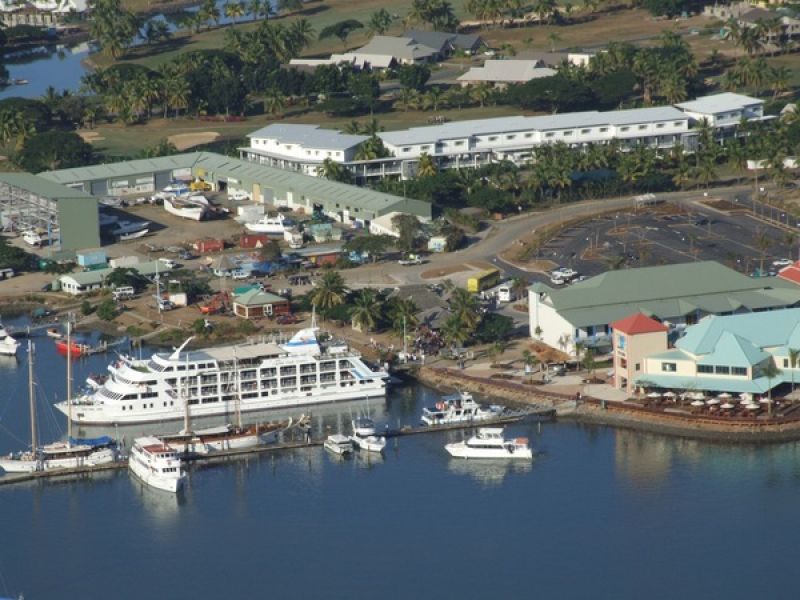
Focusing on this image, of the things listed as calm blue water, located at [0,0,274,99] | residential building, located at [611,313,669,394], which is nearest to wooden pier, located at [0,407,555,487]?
residential building, located at [611,313,669,394]

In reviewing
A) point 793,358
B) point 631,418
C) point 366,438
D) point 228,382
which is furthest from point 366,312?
point 793,358

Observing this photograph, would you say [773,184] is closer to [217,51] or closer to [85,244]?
[85,244]

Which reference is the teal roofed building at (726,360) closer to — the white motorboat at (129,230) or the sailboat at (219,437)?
the sailboat at (219,437)

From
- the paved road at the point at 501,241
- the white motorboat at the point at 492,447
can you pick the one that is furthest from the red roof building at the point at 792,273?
the white motorboat at the point at 492,447

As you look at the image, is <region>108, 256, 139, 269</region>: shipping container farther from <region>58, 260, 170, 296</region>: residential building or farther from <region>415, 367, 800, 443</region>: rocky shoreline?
<region>415, 367, 800, 443</region>: rocky shoreline

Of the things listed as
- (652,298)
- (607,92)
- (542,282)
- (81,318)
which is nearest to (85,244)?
(81,318)

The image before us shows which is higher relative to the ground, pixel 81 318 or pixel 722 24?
pixel 722 24
